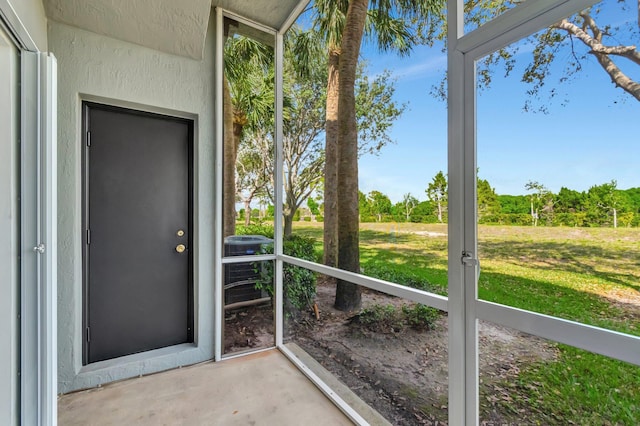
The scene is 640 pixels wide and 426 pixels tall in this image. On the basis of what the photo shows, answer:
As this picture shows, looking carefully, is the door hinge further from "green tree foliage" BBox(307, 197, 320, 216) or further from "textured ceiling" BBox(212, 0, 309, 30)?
"textured ceiling" BBox(212, 0, 309, 30)

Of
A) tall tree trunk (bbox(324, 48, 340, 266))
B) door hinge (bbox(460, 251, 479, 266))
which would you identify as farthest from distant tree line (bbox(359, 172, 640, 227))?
tall tree trunk (bbox(324, 48, 340, 266))

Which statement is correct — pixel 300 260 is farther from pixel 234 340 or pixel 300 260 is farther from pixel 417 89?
pixel 417 89

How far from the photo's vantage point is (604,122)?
884 mm

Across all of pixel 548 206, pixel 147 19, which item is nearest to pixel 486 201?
pixel 548 206

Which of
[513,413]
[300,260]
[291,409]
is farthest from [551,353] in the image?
[300,260]

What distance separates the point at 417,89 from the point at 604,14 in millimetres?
788

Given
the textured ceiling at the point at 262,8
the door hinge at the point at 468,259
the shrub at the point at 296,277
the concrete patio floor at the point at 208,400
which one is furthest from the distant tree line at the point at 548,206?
the textured ceiling at the point at 262,8

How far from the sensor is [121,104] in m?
2.28

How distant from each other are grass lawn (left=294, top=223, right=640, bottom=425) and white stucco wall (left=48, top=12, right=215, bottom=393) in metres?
2.21

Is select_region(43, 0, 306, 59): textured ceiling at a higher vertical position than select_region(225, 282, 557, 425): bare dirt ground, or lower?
higher

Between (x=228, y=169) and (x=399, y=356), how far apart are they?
2039mm

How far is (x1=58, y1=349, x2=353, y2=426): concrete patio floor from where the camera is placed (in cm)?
181

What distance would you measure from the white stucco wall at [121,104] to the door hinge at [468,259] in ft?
6.84

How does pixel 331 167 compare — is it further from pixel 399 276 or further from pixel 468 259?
pixel 468 259
